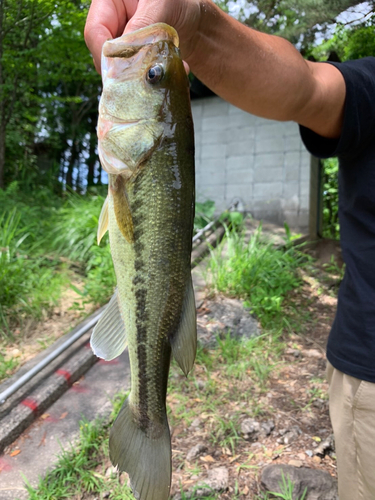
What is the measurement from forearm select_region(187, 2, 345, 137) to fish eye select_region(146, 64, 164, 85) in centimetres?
39

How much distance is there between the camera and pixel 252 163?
25.0 ft

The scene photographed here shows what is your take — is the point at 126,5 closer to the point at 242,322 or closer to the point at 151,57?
the point at 151,57

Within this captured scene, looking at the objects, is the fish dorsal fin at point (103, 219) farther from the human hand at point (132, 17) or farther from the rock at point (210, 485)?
the rock at point (210, 485)

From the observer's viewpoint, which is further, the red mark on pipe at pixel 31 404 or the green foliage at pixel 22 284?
the green foliage at pixel 22 284

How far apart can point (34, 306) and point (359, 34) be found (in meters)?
4.61

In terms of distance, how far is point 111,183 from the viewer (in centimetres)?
125

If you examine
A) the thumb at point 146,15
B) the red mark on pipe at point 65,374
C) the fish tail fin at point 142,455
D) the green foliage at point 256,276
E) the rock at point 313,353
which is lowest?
the rock at point 313,353

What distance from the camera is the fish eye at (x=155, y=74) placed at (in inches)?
46.1

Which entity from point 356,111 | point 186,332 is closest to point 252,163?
point 356,111

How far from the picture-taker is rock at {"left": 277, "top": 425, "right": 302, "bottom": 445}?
2975 millimetres

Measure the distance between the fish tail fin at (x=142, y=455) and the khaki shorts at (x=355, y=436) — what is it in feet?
2.73

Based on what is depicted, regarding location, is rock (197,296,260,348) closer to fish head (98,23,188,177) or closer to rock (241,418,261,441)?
rock (241,418,261,441)

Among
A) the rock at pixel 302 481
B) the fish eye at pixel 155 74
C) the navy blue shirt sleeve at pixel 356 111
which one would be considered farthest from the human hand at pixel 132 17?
the rock at pixel 302 481

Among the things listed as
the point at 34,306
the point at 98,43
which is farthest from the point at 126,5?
the point at 34,306
